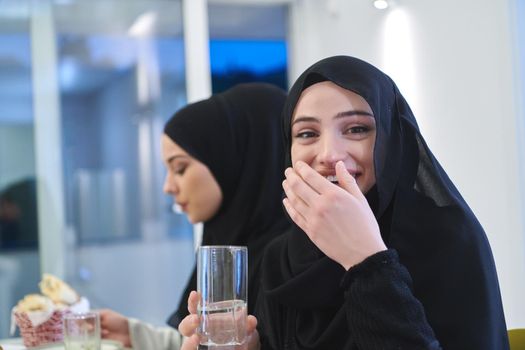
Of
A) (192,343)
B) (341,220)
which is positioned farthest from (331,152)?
(192,343)

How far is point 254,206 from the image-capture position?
1835mm

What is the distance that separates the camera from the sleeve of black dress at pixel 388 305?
100 cm

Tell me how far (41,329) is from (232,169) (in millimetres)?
661

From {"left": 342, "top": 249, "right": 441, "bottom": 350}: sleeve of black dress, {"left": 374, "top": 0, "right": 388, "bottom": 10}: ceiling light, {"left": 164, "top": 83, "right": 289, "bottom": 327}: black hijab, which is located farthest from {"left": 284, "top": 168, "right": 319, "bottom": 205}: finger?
{"left": 374, "top": 0, "right": 388, "bottom": 10}: ceiling light

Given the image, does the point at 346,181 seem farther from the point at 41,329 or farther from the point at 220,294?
the point at 41,329

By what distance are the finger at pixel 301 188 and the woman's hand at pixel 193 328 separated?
234 millimetres

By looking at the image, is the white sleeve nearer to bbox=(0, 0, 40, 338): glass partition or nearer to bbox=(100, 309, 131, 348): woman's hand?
bbox=(100, 309, 131, 348): woman's hand

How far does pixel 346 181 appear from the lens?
3.50ft

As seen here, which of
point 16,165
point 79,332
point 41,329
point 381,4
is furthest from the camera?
point 16,165

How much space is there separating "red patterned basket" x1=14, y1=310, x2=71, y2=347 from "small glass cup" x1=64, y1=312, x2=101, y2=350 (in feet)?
0.68

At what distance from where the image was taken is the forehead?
1.19 metres

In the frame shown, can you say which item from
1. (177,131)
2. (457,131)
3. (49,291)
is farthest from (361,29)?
(49,291)

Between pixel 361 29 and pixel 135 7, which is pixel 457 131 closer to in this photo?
pixel 361 29

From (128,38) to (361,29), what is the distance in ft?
3.73
